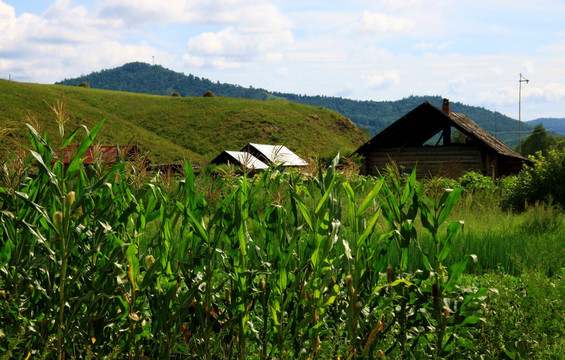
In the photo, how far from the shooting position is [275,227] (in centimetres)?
350

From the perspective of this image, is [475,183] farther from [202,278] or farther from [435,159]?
[202,278]

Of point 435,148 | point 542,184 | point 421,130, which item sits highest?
point 421,130

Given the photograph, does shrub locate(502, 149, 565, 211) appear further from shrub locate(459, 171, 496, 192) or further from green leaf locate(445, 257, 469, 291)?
green leaf locate(445, 257, 469, 291)

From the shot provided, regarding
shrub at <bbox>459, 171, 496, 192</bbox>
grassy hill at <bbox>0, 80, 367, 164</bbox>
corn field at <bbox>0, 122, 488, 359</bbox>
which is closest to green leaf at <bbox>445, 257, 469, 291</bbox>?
corn field at <bbox>0, 122, 488, 359</bbox>

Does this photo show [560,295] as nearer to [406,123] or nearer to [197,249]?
[197,249]

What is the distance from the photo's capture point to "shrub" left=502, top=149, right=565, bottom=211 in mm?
14070

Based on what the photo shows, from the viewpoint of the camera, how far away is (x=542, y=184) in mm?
14391

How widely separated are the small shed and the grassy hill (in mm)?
41781

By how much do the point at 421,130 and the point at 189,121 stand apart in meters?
68.6

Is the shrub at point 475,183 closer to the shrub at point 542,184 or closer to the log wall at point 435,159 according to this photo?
the shrub at point 542,184

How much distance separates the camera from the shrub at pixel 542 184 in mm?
14070

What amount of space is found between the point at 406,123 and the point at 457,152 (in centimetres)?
293

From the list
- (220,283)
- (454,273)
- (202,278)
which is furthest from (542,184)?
(202,278)

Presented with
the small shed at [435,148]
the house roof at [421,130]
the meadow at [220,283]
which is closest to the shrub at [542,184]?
the small shed at [435,148]
